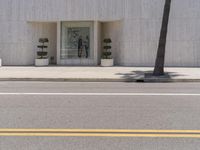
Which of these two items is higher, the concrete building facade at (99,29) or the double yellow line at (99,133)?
the concrete building facade at (99,29)

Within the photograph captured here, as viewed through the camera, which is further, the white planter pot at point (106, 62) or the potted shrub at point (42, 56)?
the potted shrub at point (42, 56)

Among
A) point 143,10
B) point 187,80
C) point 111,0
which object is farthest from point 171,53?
point 187,80

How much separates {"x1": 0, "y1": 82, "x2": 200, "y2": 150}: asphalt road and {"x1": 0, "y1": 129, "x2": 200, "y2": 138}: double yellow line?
21 centimetres

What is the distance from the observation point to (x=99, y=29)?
26.4m

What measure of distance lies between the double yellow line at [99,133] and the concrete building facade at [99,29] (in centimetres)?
1774

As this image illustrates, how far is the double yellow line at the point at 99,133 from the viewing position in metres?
6.94

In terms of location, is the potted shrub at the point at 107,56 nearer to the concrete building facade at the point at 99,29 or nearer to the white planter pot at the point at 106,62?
the white planter pot at the point at 106,62

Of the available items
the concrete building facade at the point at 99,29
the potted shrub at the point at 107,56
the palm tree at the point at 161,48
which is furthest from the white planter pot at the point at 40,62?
the palm tree at the point at 161,48

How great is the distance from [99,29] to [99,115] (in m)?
18.0

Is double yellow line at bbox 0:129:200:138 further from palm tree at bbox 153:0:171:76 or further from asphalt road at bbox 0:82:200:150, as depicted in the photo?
palm tree at bbox 153:0:171:76

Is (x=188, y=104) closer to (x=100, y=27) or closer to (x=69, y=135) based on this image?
(x=69, y=135)

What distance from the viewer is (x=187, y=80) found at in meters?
17.7

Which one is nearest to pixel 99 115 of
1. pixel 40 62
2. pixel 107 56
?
pixel 107 56

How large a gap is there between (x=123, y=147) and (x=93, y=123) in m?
1.88
